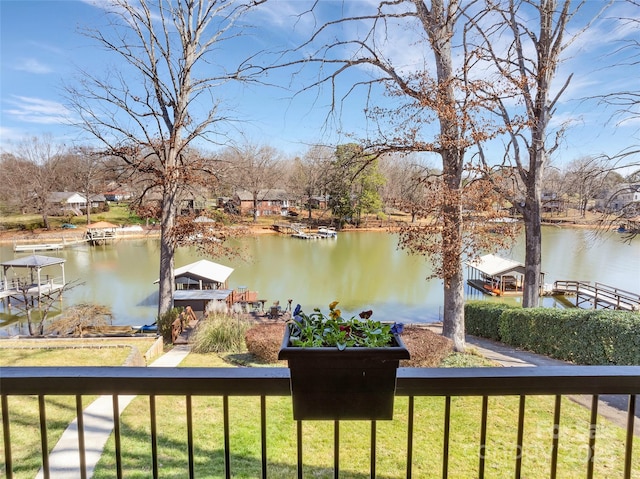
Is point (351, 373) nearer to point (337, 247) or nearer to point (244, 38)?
point (244, 38)

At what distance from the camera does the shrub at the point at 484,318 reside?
7.24 meters

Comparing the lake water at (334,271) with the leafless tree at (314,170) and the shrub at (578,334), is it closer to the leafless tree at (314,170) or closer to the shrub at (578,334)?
the shrub at (578,334)

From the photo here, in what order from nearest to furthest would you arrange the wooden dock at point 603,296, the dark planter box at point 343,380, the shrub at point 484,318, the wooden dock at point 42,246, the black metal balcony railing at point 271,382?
1. the dark planter box at point 343,380
2. the black metal balcony railing at point 271,382
3. the wooden dock at point 42,246
4. the shrub at point 484,318
5. the wooden dock at point 603,296

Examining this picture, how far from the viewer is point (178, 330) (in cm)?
679

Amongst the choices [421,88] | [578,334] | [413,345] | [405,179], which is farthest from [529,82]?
[413,345]

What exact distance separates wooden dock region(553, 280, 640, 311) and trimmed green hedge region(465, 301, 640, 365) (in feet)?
7.14

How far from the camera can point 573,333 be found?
213 inches

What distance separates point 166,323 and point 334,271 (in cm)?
318

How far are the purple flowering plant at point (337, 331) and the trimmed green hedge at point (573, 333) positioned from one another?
5.06m

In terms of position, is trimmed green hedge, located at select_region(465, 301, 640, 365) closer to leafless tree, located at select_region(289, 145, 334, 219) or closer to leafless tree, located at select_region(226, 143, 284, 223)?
leafless tree, located at select_region(289, 145, 334, 219)

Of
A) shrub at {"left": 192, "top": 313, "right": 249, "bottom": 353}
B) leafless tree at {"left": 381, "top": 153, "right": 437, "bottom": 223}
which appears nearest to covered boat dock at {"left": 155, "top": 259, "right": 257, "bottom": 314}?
shrub at {"left": 192, "top": 313, "right": 249, "bottom": 353}

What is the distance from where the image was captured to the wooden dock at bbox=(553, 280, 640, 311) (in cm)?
740

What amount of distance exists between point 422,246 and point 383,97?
2.09m

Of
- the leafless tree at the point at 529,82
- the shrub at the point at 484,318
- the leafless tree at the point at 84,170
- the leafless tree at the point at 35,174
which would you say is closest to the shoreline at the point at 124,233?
the leafless tree at the point at 35,174
